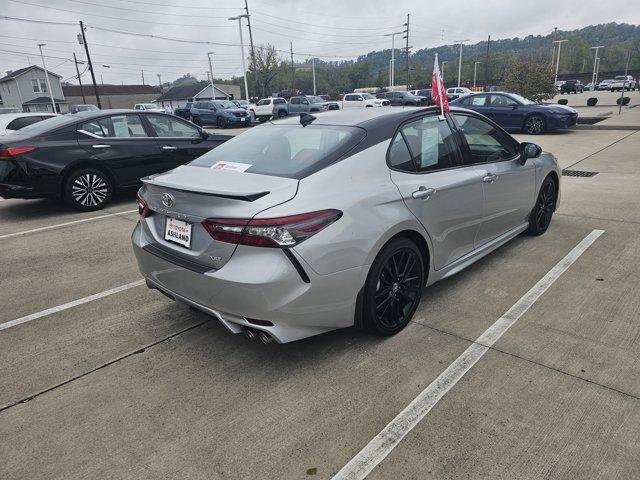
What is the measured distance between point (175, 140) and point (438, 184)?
567 cm

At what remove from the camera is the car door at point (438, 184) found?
3.14 m

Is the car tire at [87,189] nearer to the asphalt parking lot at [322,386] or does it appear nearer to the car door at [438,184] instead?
the asphalt parking lot at [322,386]

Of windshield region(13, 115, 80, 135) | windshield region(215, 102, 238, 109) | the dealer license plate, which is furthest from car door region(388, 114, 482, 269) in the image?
windshield region(215, 102, 238, 109)

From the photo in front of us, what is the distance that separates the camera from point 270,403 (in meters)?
2.55

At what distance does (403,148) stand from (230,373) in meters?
1.89

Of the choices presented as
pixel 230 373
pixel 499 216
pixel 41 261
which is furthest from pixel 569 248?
pixel 41 261

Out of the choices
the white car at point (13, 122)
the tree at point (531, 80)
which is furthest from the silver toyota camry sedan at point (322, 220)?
the tree at point (531, 80)

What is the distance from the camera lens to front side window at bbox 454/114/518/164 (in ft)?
12.7

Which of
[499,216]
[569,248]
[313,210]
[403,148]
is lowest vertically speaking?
[569,248]

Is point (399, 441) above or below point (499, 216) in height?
below

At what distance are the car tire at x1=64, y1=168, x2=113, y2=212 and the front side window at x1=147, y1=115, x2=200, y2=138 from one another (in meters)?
1.18

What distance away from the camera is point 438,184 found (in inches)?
130

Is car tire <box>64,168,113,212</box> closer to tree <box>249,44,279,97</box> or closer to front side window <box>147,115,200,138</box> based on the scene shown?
front side window <box>147,115,200,138</box>

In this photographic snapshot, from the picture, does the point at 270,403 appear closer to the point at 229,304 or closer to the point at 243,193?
the point at 229,304
